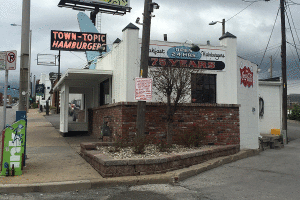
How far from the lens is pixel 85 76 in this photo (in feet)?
41.1

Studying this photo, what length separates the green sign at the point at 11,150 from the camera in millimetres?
6531

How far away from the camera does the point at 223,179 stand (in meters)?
7.61

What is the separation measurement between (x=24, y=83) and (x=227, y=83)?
24.3 feet

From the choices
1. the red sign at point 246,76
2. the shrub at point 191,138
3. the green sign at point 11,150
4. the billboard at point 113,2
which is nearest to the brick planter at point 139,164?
the shrub at point 191,138

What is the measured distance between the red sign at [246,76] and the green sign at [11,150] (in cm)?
916

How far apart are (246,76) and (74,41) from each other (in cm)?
1021

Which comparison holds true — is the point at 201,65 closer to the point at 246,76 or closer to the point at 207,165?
the point at 246,76

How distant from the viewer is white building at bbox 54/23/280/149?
10.5 m

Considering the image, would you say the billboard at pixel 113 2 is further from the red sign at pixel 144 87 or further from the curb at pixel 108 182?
the curb at pixel 108 182

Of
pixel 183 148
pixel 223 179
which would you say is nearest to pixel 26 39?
pixel 183 148

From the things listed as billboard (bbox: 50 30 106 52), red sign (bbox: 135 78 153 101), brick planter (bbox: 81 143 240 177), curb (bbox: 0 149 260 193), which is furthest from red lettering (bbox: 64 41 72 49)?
curb (bbox: 0 149 260 193)

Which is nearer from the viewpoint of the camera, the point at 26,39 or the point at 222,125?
the point at 26,39

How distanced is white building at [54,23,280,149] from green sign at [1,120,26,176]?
425 cm

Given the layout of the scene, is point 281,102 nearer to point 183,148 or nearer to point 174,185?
point 183,148
